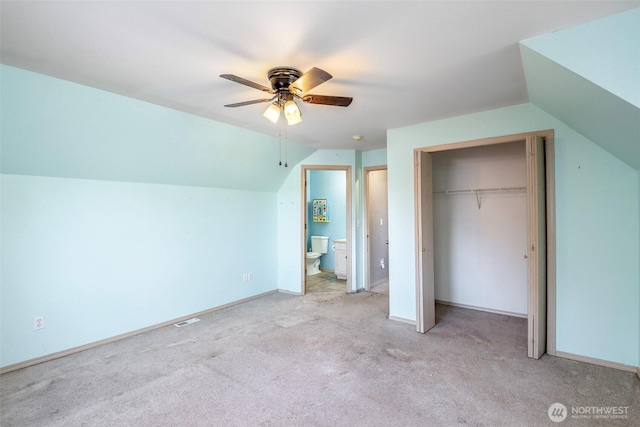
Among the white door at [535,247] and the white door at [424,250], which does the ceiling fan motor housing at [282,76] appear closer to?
the white door at [424,250]

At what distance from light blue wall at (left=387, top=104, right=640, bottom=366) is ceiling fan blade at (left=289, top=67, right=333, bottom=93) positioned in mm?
2182

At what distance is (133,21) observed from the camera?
172cm

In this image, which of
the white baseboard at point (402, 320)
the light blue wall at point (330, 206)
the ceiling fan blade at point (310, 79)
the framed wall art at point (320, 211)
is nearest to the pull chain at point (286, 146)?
the ceiling fan blade at point (310, 79)

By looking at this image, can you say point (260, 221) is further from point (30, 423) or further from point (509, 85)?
point (509, 85)

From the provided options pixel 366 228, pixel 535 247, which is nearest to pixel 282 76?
pixel 535 247

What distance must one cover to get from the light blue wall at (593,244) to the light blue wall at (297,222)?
8.28ft

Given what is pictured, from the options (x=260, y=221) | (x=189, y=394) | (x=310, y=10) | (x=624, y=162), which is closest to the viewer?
(x=310, y=10)

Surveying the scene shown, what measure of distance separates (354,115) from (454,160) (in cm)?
186

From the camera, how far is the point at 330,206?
6.96 metres

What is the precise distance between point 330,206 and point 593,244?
15.7 feet

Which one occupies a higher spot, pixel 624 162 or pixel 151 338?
pixel 624 162

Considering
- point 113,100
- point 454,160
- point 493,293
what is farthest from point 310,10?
point 493,293

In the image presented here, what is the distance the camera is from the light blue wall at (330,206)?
6.76m

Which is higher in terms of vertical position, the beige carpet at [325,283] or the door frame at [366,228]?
the door frame at [366,228]
